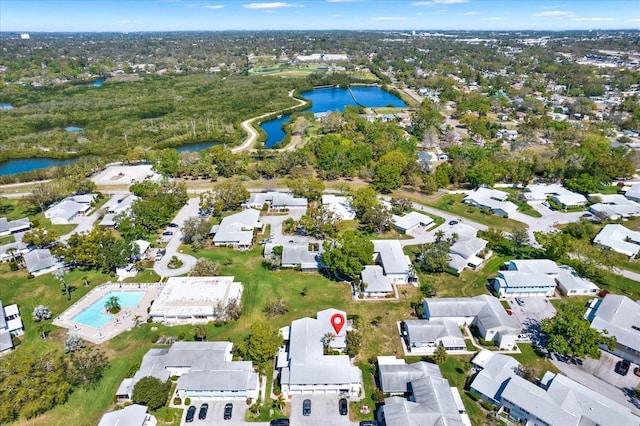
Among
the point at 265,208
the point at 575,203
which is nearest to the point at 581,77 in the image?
the point at 575,203

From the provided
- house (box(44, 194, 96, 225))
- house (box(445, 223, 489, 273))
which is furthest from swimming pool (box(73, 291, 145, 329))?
house (box(445, 223, 489, 273))

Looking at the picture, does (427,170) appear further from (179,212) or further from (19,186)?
(19,186)

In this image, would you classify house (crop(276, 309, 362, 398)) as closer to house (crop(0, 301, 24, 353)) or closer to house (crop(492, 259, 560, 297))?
house (crop(492, 259, 560, 297))

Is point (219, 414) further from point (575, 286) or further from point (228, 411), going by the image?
point (575, 286)

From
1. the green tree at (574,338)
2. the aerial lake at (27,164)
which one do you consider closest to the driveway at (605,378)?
the green tree at (574,338)

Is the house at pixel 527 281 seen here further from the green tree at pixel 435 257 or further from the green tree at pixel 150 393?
the green tree at pixel 150 393

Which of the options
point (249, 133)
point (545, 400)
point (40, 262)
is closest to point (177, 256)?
point (40, 262)
